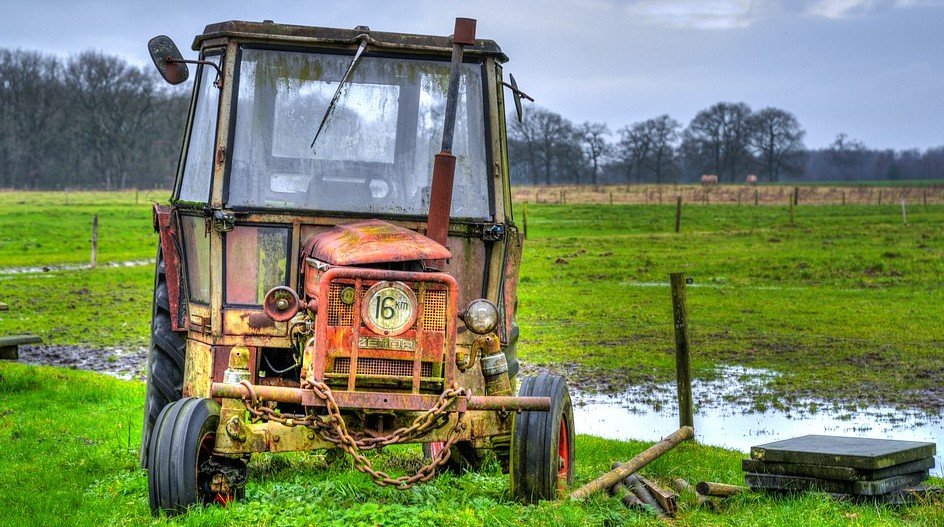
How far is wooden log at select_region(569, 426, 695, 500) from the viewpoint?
715cm

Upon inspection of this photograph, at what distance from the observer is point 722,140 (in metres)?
110

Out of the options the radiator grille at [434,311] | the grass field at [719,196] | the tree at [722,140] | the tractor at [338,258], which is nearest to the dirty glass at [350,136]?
the tractor at [338,258]

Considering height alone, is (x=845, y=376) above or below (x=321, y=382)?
below

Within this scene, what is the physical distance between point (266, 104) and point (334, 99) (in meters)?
0.46

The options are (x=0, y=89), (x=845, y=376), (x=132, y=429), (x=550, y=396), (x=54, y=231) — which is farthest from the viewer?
(x=0, y=89)

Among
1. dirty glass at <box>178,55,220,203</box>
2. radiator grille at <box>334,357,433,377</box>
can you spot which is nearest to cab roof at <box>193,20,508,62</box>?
dirty glass at <box>178,55,220,203</box>

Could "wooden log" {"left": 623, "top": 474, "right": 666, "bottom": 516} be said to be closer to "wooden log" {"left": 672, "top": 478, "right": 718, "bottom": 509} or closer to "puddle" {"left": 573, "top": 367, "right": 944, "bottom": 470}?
"wooden log" {"left": 672, "top": 478, "right": 718, "bottom": 509}

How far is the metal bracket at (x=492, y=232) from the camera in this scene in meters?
7.75

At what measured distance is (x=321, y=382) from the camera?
6.29m

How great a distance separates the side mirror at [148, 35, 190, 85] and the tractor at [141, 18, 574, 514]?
0.04 feet

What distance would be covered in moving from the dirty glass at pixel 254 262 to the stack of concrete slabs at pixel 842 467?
3.34 metres

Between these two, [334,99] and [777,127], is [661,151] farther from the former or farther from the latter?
[334,99]

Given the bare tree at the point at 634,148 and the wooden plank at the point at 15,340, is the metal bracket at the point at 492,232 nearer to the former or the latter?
the wooden plank at the point at 15,340

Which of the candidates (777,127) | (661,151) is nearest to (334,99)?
(661,151)
